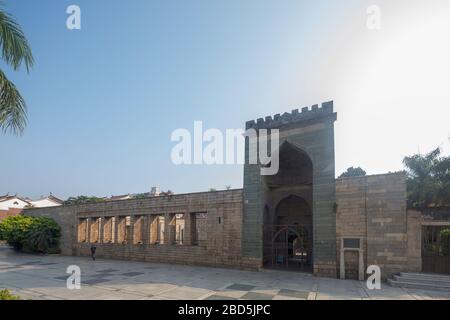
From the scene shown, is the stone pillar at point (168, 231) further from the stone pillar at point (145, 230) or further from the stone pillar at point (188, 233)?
the stone pillar at point (145, 230)

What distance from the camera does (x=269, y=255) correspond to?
18219 millimetres

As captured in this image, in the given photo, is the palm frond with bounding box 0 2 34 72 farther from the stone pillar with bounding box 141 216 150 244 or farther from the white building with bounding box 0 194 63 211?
the white building with bounding box 0 194 63 211

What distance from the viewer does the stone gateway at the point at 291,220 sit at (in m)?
13.6

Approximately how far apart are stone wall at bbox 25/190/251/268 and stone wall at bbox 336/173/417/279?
582cm

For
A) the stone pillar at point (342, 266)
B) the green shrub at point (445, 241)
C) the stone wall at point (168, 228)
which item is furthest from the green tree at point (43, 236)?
the green shrub at point (445, 241)

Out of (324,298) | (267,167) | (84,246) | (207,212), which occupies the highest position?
(267,167)

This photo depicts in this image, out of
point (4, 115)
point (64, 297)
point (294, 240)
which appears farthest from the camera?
point (294, 240)

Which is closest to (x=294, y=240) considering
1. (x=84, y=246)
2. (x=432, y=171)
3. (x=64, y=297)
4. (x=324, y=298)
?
(x=324, y=298)

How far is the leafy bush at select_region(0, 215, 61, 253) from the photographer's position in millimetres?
27223

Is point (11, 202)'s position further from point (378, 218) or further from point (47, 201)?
point (378, 218)

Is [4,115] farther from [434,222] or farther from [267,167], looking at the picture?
[434,222]

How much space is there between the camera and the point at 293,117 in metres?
16.9

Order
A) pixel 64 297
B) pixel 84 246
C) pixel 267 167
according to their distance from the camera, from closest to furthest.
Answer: pixel 64 297
pixel 267 167
pixel 84 246
